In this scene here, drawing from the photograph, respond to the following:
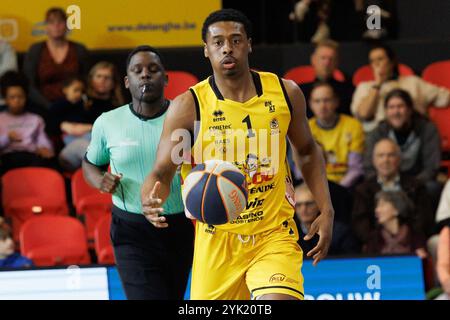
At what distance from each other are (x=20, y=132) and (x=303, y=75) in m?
2.26

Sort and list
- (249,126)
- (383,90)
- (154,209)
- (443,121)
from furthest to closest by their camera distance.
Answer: (443,121) < (383,90) < (249,126) < (154,209)

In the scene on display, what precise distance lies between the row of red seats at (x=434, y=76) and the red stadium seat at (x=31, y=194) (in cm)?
204

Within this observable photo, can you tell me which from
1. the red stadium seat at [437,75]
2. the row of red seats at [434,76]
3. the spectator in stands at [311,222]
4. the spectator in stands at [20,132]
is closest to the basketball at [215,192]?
the spectator in stands at [311,222]

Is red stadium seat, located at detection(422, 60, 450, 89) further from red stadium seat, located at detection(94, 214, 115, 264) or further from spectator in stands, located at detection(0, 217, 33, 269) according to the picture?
spectator in stands, located at detection(0, 217, 33, 269)

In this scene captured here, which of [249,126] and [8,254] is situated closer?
[249,126]

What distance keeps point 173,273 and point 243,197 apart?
107 cm

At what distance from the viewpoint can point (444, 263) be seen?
7328 mm

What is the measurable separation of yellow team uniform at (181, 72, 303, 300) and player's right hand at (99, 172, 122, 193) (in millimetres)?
733

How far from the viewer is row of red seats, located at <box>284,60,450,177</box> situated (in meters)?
9.09

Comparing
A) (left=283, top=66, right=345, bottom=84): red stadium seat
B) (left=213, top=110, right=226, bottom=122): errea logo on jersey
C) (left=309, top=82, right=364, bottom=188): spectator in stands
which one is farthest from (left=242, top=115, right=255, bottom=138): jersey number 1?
(left=283, top=66, right=345, bottom=84): red stadium seat

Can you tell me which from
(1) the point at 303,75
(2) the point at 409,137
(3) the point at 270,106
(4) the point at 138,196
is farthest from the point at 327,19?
(3) the point at 270,106

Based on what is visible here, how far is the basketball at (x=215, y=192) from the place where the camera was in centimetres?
535

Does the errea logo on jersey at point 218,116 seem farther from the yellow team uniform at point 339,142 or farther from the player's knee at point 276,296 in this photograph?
the yellow team uniform at point 339,142

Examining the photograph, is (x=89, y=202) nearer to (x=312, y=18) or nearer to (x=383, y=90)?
(x=383, y=90)
